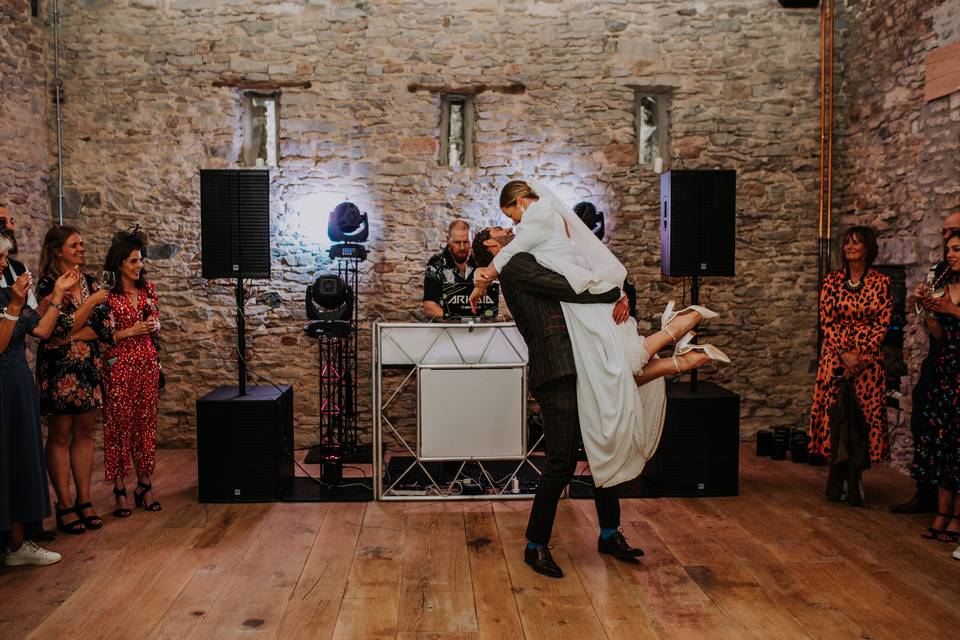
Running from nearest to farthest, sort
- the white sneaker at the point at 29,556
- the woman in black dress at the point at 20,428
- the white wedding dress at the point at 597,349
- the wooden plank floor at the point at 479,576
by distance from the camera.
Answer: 1. the wooden plank floor at the point at 479,576
2. the woman in black dress at the point at 20,428
3. the white wedding dress at the point at 597,349
4. the white sneaker at the point at 29,556

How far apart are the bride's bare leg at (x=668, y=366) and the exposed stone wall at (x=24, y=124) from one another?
4.74 m

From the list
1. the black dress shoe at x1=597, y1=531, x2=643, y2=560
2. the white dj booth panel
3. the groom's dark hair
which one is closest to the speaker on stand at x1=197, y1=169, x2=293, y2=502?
the white dj booth panel

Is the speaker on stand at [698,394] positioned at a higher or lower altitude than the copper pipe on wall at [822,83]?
lower

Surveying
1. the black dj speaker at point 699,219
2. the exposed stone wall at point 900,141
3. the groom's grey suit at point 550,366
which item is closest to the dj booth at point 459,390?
the groom's grey suit at point 550,366

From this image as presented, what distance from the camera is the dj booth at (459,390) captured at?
4562 millimetres

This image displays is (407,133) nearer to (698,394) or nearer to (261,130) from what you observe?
(261,130)

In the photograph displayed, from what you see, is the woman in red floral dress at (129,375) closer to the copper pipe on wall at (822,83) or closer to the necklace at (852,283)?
the necklace at (852,283)

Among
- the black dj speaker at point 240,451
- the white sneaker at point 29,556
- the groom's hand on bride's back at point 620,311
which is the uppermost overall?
the groom's hand on bride's back at point 620,311

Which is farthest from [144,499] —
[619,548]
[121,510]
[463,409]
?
[619,548]

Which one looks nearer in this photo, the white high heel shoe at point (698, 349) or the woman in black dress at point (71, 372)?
the white high heel shoe at point (698, 349)

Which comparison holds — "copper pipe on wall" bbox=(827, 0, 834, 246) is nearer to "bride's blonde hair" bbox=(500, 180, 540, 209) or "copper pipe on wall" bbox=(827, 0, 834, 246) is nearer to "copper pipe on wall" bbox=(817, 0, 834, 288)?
"copper pipe on wall" bbox=(817, 0, 834, 288)

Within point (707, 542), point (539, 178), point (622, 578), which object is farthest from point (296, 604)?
point (539, 178)

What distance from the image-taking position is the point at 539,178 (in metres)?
6.36

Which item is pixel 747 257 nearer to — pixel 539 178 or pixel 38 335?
pixel 539 178
